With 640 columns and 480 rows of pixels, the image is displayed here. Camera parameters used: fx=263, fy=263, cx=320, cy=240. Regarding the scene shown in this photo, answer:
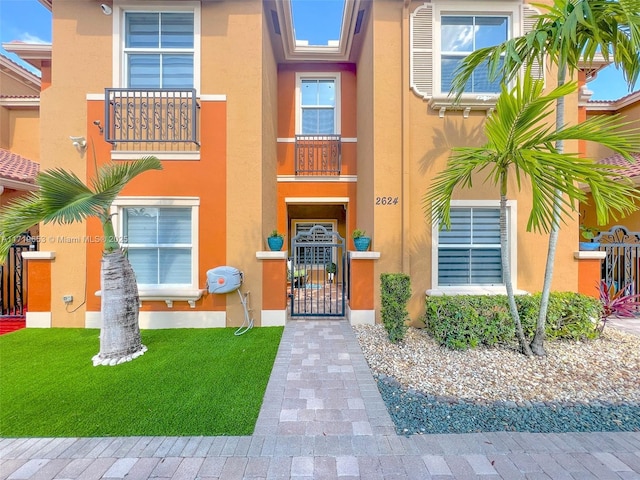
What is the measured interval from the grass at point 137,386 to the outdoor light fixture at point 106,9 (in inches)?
271

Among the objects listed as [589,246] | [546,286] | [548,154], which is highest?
[548,154]

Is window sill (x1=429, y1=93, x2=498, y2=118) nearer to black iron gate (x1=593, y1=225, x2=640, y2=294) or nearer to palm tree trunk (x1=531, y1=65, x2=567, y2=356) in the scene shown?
palm tree trunk (x1=531, y1=65, x2=567, y2=356)

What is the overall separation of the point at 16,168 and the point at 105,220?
6051mm

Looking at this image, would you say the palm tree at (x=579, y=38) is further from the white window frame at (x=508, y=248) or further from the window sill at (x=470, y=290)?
the white window frame at (x=508, y=248)

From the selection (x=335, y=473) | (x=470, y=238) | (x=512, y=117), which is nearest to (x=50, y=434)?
(x=335, y=473)

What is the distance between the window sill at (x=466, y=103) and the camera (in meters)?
5.61

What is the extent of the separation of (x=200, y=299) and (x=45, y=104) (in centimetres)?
537

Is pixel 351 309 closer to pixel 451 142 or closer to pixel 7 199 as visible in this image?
pixel 451 142

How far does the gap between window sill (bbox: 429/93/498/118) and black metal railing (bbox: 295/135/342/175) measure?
3.16 meters

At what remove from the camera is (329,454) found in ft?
8.30

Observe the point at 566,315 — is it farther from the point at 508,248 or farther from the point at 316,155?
the point at 316,155

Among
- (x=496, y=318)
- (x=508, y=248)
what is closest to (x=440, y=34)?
(x=508, y=248)

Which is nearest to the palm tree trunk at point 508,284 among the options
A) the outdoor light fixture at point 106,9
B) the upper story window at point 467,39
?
the upper story window at point 467,39

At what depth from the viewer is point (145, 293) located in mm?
5574
